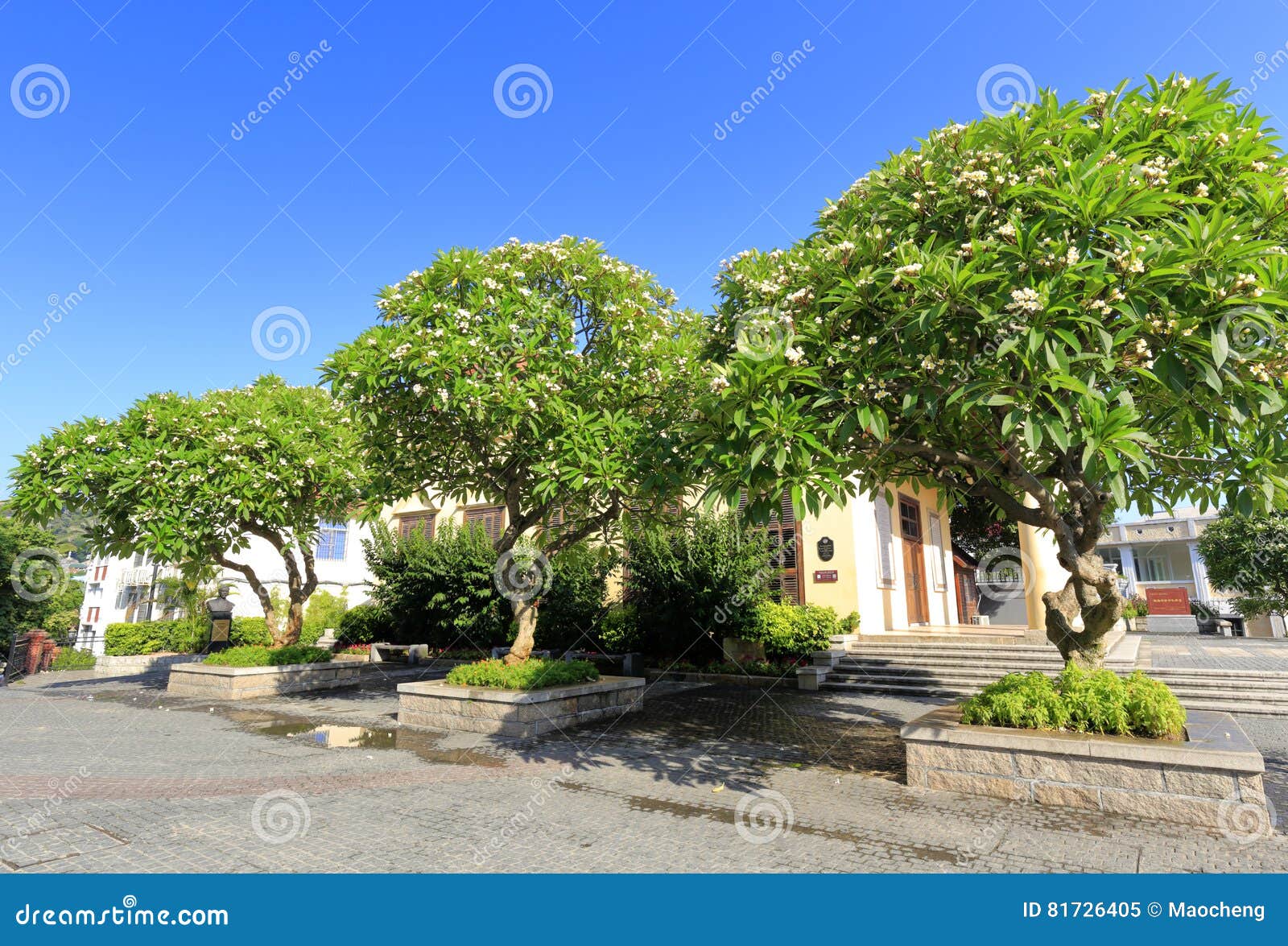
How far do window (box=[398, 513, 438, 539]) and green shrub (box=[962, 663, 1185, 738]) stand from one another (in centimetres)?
2263

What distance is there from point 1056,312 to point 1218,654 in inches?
660

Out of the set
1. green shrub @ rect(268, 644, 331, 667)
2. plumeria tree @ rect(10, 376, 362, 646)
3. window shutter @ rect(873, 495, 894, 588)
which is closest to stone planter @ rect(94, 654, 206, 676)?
green shrub @ rect(268, 644, 331, 667)

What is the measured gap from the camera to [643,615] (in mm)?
17891

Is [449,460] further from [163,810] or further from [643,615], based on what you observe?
[643,615]

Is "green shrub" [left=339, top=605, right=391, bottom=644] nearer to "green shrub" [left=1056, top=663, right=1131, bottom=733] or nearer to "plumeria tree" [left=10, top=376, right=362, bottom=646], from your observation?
"plumeria tree" [left=10, top=376, right=362, bottom=646]

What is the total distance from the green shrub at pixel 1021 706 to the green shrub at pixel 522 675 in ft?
19.1

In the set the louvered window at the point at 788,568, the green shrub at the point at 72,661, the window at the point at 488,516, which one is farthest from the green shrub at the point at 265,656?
the green shrub at the point at 72,661

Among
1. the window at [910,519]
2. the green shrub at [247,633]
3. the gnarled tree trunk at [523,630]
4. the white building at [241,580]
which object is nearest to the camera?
the gnarled tree trunk at [523,630]

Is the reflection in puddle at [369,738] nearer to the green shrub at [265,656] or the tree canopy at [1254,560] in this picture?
the green shrub at [265,656]

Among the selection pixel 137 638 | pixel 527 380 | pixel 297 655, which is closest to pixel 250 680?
pixel 297 655

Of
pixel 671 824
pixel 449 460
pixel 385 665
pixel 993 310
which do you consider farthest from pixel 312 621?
pixel 993 310

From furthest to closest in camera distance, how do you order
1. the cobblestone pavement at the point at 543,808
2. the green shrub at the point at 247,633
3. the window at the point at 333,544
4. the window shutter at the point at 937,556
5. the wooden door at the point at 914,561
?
the window at the point at 333,544, the green shrub at the point at 247,633, the window shutter at the point at 937,556, the wooden door at the point at 914,561, the cobblestone pavement at the point at 543,808

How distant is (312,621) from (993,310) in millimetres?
26879

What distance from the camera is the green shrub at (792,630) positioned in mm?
16438
